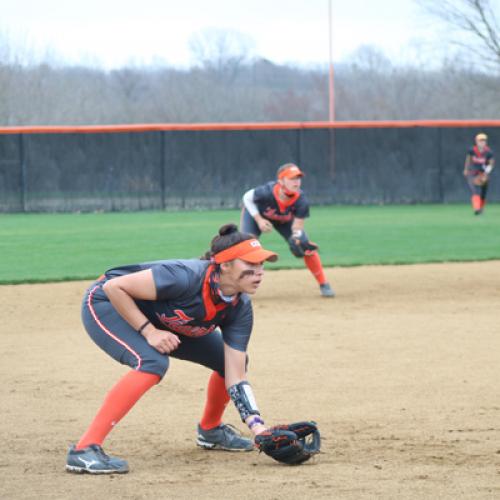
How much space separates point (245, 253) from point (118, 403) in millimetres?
973

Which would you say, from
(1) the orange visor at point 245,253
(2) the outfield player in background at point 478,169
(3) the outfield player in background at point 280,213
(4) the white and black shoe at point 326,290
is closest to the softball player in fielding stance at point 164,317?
(1) the orange visor at point 245,253

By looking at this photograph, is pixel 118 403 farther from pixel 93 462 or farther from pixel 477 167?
pixel 477 167

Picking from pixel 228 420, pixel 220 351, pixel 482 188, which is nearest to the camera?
pixel 220 351

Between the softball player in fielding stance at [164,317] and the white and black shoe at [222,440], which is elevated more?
the softball player in fielding stance at [164,317]

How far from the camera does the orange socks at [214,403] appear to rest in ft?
19.0

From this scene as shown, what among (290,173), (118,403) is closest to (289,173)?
(290,173)

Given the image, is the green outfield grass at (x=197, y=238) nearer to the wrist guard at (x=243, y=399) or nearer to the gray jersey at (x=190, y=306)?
the gray jersey at (x=190, y=306)

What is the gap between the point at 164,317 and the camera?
5.32m

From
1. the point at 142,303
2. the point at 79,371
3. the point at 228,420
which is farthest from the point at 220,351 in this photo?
the point at 79,371

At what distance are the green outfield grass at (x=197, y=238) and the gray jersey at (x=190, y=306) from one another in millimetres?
7805

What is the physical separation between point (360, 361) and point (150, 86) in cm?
5545

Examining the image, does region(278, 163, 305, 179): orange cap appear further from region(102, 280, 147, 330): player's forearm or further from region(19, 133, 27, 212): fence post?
region(19, 133, 27, 212): fence post

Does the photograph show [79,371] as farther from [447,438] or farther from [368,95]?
[368,95]

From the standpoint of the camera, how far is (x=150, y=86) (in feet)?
204
